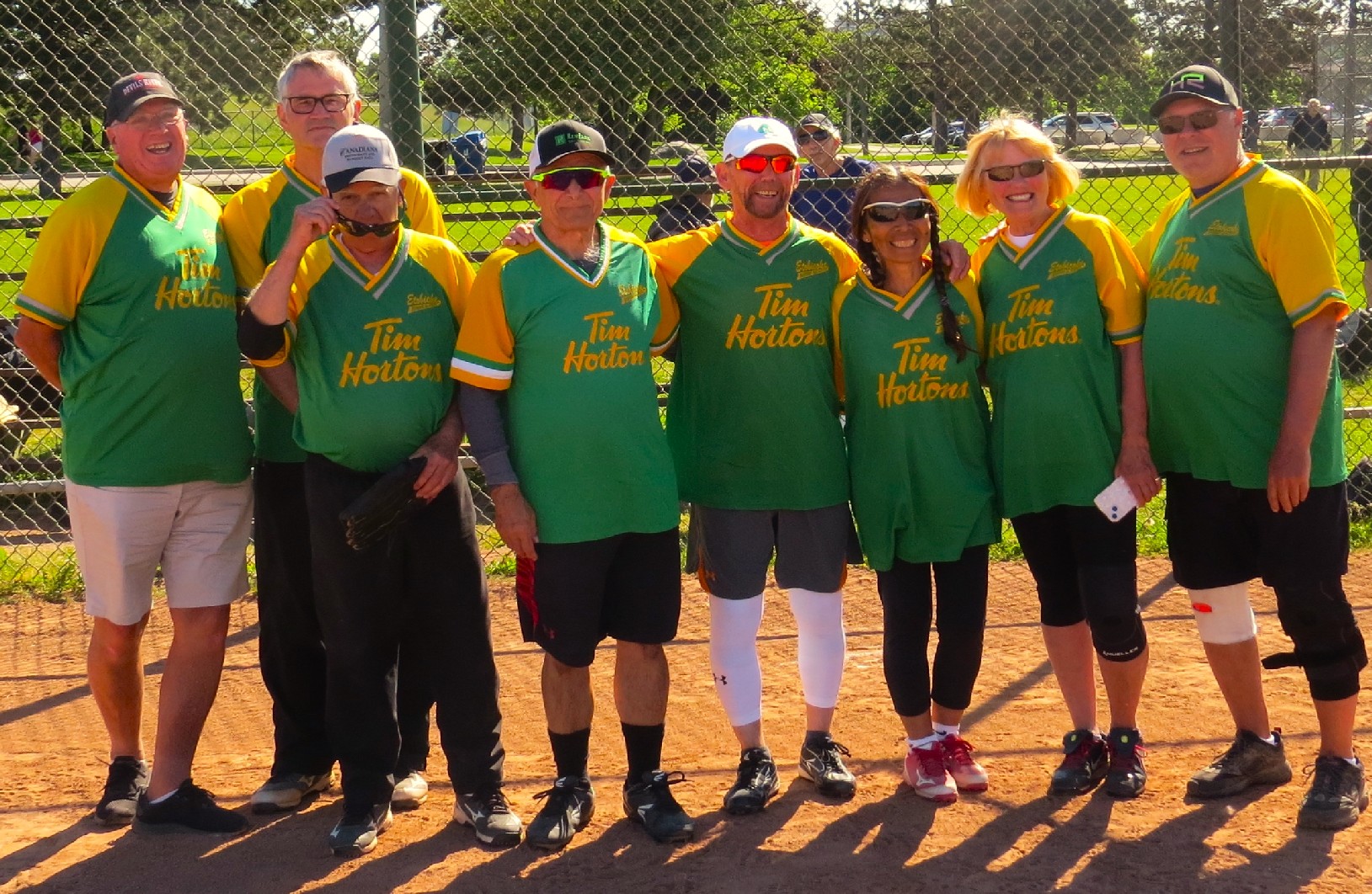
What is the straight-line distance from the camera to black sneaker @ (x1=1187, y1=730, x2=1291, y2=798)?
3.97 metres

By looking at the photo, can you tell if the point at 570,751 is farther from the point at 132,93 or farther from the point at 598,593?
the point at 132,93

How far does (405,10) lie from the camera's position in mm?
5574

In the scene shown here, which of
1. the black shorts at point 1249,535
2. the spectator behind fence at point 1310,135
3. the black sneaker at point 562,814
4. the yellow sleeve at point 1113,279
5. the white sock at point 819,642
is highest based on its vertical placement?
the spectator behind fence at point 1310,135

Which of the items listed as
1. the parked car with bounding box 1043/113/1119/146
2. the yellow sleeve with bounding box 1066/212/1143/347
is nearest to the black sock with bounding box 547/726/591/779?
the yellow sleeve with bounding box 1066/212/1143/347

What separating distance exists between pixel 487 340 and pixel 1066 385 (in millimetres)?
1601

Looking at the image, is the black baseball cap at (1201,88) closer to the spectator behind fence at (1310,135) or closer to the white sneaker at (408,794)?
the white sneaker at (408,794)

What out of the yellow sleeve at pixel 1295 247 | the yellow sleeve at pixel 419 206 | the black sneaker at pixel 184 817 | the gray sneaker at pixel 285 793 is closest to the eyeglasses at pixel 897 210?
the yellow sleeve at pixel 1295 247

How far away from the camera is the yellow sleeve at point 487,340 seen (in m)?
3.64

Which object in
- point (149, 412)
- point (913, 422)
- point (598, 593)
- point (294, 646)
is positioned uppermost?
point (149, 412)

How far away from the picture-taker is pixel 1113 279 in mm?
3865

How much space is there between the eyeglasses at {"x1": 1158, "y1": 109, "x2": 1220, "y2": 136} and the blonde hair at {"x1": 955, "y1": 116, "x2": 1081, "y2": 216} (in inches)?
11.1

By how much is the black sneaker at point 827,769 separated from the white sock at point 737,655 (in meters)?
0.19

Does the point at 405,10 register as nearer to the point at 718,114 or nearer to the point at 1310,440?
the point at 718,114

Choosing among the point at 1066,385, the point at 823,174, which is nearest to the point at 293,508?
the point at 1066,385
